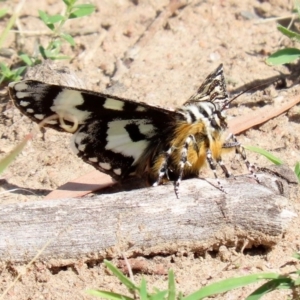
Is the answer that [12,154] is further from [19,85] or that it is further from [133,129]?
[133,129]

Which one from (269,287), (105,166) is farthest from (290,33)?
(269,287)

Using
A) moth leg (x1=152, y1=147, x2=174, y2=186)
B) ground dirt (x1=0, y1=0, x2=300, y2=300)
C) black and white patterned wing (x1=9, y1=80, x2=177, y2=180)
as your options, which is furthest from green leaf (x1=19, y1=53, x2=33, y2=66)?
moth leg (x1=152, y1=147, x2=174, y2=186)

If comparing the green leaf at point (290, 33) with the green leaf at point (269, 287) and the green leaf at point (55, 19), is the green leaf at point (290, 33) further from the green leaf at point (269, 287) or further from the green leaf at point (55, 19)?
the green leaf at point (269, 287)

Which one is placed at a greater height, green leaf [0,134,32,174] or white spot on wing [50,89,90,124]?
green leaf [0,134,32,174]

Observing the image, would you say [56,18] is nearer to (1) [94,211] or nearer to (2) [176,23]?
(2) [176,23]

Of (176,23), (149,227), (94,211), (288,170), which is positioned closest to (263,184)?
(288,170)

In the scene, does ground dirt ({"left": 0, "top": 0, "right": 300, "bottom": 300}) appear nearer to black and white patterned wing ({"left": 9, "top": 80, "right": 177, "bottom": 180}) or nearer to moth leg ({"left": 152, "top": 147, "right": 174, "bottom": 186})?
black and white patterned wing ({"left": 9, "top": 80, "right": 177, "bottom": 180})
